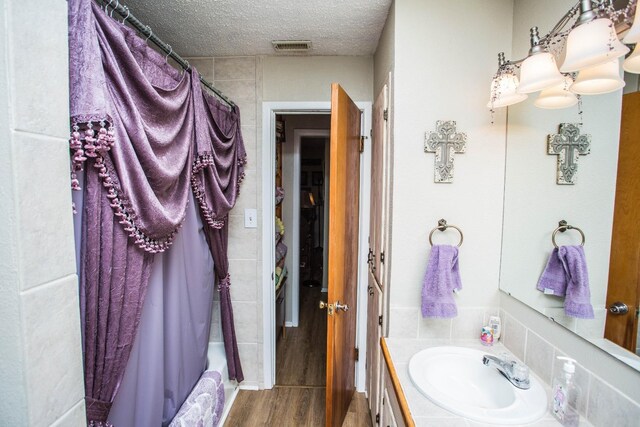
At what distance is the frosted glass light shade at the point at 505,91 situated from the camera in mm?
1117

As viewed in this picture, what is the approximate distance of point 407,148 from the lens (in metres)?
1.33

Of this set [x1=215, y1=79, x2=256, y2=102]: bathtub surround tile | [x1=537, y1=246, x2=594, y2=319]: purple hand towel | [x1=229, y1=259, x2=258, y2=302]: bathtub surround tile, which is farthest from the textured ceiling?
[x1=229, y1=259, x2=258, y2=302]: bathtub surround tile

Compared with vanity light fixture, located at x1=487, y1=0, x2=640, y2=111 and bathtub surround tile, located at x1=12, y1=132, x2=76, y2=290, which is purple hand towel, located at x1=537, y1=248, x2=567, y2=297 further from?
bathtub surround tile, located at x1=12, y1=132, x2=76, y2=290

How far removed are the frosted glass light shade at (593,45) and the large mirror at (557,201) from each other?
0.35 ft

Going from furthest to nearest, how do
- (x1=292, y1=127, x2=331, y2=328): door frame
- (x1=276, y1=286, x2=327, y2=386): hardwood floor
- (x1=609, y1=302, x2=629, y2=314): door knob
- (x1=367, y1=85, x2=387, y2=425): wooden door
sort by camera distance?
(x1=292, y1=127, x2=331, y2=328): door frame → (x1=276, y1=286, x2=327, y2=386): hardwood floor → (x1=367, y1=85, x2=387, y2=425): wooden door → (x1=609, y1=302, x2=629, y2=314): door knob

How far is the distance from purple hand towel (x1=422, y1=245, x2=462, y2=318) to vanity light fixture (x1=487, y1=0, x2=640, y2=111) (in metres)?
0.68

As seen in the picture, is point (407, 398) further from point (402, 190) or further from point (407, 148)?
point (407, 148)

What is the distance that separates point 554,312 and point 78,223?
1568 millimetres

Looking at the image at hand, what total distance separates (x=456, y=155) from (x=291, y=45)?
126 centimetres

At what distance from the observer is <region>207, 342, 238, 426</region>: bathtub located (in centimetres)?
187

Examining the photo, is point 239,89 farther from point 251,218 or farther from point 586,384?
point 586,384

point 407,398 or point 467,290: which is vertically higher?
point 467,290

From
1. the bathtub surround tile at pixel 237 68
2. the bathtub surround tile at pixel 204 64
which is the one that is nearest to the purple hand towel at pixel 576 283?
the bathtub surround tile at pixel 237 68

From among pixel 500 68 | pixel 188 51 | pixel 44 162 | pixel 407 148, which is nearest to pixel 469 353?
pixel 407 148
